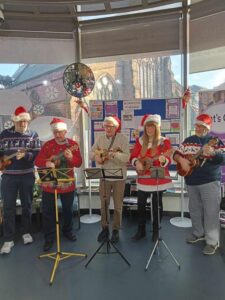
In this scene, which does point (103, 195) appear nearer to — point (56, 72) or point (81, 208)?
point (81, 208)

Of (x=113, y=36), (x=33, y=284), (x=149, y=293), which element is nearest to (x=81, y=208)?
(x=33, y=284)

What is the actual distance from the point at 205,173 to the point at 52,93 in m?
2.79

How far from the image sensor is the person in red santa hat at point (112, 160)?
10.7ft

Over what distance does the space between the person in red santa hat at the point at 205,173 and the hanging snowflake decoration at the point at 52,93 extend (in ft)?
7.89

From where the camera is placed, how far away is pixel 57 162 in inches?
123

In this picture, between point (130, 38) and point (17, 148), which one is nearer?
point (17, 148)

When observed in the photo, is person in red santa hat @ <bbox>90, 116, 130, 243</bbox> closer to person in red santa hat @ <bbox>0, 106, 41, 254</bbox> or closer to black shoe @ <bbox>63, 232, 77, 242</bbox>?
black shoe @ <bbox>63, 232, 77, 242</bbox>

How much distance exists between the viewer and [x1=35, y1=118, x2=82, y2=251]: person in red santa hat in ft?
10.3

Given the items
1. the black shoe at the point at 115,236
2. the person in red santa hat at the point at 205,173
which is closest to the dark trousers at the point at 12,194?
the black shoe at the point at 115,236

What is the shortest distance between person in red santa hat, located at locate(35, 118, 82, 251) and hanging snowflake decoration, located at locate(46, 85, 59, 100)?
148 cm

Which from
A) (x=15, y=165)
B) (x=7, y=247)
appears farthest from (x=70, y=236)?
(x=15, y=165)

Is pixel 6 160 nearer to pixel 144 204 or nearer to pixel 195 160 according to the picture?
pixel 144 204

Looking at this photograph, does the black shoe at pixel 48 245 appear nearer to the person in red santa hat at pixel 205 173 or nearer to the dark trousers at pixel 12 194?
the dark trousers at pixel 12 194

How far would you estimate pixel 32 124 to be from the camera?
4.20 m
